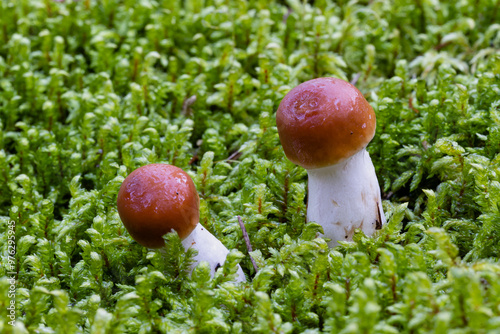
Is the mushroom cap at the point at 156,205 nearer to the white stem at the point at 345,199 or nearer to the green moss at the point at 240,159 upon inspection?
the green moss at the point at 240,159

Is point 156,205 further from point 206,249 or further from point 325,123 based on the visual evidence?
point 325,123

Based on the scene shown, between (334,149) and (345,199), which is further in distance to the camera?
(345,199)

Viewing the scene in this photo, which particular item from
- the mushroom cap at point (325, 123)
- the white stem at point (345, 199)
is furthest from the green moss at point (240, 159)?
the mushroom cap at point (325, 123)

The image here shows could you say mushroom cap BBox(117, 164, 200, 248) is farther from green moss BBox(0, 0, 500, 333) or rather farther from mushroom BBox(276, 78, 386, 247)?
mushroom BBox(276, 78, 386, 247)

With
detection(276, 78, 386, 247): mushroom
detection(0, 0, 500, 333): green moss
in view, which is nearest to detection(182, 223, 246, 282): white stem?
detection(0, 0, 500, 333): green moss

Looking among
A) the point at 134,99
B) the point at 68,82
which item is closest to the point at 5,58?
the point at 68,82

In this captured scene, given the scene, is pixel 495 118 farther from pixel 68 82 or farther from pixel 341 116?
pixel 68 82

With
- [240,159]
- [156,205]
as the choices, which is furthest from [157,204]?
[240,159]
